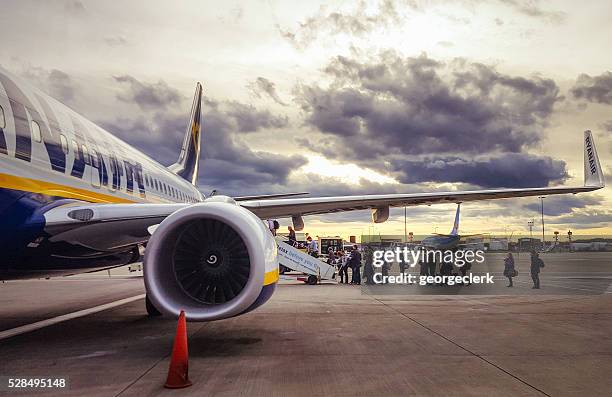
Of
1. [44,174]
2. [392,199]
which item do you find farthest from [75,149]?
[392,199]

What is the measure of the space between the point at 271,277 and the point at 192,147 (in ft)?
48.2

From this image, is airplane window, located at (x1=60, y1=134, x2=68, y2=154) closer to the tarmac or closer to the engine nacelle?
the engine nacelle

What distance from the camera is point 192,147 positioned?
19.7 metres

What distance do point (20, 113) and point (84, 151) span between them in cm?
139

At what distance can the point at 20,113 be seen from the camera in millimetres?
5980

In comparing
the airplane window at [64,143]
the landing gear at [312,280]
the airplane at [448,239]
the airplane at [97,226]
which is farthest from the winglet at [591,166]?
the airplane at [448,239]

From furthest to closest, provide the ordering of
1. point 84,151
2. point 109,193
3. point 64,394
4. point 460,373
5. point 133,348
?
1. point 109,193
2. point 84,151
3. point 133,348
4. point 460,373
5. point 64,394

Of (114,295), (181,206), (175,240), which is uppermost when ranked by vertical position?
(181,206)

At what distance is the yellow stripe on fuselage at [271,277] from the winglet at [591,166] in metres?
7.11

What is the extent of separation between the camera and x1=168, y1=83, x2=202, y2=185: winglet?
18648mm

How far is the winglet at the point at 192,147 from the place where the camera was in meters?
18.6

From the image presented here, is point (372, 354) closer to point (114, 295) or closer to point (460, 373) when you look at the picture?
point (460, 373)

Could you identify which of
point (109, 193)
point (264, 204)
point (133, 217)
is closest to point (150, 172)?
point (109, 193)

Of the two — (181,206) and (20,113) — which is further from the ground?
(20,113)
